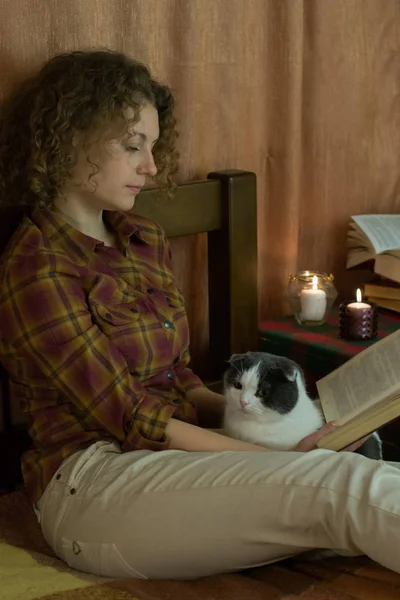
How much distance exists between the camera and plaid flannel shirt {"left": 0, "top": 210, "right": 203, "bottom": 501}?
1.40m

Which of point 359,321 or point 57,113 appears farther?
point 359,321

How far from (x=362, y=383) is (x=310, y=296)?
0.45 m

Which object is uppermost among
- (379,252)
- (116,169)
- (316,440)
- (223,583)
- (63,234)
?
(116,169)

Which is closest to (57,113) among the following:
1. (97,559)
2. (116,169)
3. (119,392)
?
(116,169)

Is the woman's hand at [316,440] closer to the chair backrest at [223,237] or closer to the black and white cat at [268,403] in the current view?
the black and white cat at [268,403]

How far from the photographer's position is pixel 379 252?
200cm

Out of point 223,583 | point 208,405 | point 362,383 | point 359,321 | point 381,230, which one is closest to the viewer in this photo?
point 223,583

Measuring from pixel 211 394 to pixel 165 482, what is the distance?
338mm

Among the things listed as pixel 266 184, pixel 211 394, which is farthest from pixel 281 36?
pixel 211 394

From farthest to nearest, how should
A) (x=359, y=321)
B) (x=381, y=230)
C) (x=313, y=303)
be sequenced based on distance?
(x=381, y=230), (x=313, y=303), (x=359, y=321)

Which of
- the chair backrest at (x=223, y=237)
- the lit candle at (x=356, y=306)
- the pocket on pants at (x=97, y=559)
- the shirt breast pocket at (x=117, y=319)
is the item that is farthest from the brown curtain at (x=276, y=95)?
the pocket on pants at (x=97, y=559)

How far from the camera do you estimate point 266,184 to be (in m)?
2.06

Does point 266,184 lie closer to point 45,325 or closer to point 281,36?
point 281,36

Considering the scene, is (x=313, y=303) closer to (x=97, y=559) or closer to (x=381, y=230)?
(x=381, y=230)
